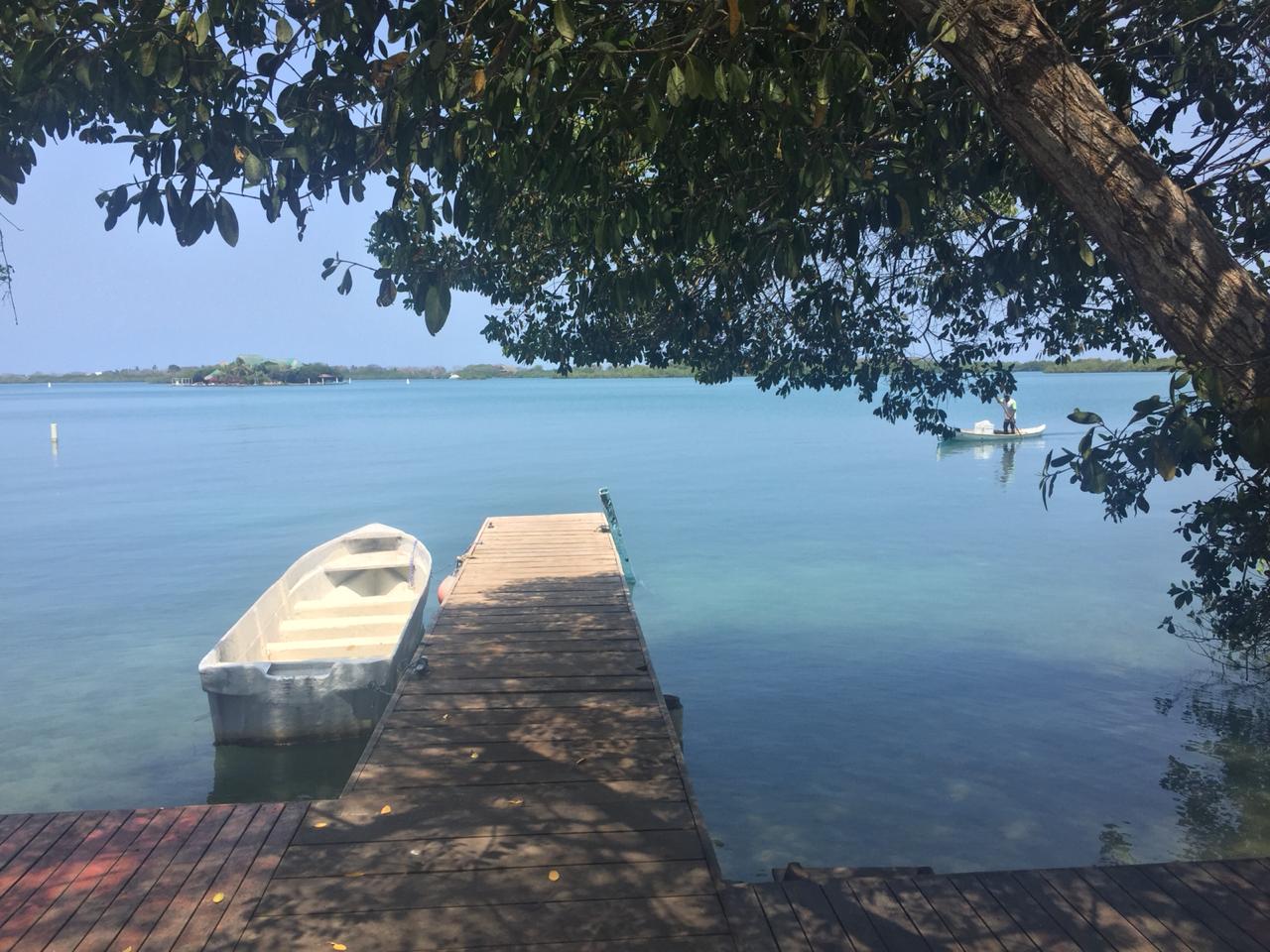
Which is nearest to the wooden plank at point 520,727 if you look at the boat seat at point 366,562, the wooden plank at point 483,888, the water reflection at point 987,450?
the wooden plank at point 483,888

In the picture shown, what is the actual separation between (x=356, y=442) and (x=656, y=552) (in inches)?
1452

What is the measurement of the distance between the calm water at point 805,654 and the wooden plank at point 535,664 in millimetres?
1660

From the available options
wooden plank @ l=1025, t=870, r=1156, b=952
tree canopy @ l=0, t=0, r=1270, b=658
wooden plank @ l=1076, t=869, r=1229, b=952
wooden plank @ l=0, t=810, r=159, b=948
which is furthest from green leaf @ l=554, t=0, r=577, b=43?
wooden plank @ l=1076, t=869, r=1229, b=952

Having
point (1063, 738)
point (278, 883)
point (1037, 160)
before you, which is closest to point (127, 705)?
point (278, 883)

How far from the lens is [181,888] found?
4520 mm

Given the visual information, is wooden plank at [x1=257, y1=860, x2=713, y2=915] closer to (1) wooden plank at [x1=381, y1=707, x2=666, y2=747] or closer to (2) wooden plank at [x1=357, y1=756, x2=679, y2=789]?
(2) wooden plank at [x1=357, y1=756, x2=679, y2=789]

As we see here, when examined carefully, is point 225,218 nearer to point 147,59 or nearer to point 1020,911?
point 147,59

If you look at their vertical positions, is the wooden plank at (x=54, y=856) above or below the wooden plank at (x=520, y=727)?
below

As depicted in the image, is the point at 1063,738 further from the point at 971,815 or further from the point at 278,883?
the point at 278,883

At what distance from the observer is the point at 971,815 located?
853cm

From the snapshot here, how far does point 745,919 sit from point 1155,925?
5.89 feet

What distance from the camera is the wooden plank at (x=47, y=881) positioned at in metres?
4.22

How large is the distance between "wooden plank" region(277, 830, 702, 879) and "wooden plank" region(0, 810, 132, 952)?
1035 mm

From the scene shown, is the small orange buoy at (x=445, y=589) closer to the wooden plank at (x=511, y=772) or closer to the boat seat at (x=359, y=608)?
the boat seat at (x=359, y=608)
